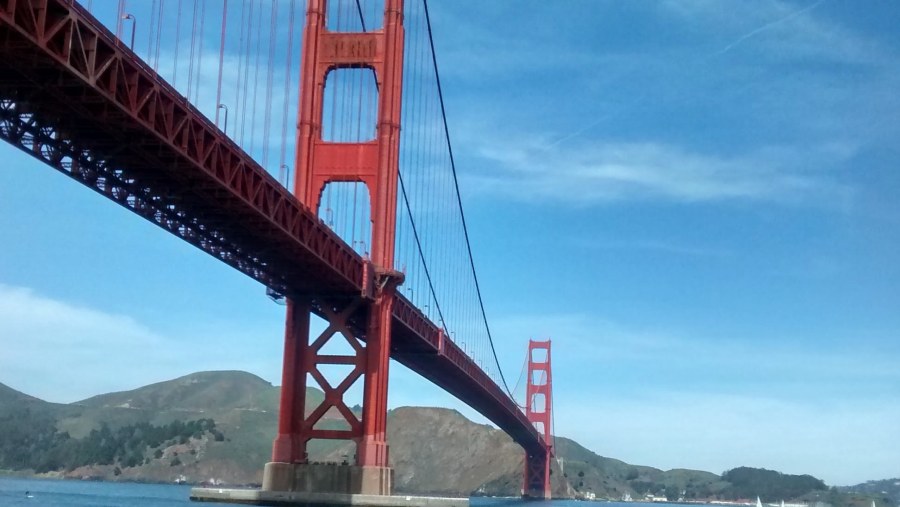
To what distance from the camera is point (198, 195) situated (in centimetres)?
2781

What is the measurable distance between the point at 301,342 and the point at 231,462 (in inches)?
5015

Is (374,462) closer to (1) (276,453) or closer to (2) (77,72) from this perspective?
(1) (276,453)

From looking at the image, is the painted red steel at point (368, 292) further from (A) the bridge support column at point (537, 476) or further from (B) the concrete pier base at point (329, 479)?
(A) the bridge support column at point (537, 476)

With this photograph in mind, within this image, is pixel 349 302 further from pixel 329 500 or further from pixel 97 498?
pixel 97 498

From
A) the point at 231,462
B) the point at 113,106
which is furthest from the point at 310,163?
the point at 231,462

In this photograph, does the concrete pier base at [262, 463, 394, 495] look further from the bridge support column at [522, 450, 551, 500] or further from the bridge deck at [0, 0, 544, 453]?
the bridge support column at [522, 450, 551, 500]

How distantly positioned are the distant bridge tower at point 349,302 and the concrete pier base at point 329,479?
4 centimetres

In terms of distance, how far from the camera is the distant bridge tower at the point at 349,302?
4094 cm

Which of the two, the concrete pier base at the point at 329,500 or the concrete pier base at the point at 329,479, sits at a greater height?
the concrete pier base at the point at 329,479

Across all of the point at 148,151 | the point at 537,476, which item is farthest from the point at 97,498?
the point at 537,476

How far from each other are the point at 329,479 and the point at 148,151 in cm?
1841

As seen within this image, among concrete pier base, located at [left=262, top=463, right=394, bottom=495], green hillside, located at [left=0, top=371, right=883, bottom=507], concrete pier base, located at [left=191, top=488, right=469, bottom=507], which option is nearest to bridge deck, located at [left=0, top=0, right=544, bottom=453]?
concrete pier base, located at [left=262, top=463, right=394, bottom=495]

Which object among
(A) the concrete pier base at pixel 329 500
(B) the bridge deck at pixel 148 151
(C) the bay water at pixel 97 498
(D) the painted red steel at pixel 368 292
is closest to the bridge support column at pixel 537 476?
(C) the bay water at pixel 97 498

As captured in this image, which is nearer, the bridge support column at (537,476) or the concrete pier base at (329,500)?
the concrete pier base at (329,500)
